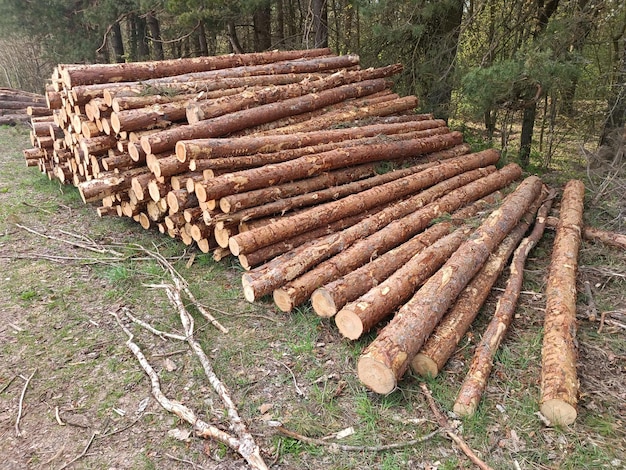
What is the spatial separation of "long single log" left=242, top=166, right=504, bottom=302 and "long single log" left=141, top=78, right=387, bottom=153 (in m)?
2.18

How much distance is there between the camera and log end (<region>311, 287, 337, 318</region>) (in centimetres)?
404

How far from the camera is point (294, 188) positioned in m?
5.64

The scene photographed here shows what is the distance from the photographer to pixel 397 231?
504 centimetres

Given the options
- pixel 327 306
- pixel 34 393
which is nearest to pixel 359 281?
pixel 327 306

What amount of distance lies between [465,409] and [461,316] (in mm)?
950

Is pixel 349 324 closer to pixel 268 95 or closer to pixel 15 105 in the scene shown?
pixel 268 95

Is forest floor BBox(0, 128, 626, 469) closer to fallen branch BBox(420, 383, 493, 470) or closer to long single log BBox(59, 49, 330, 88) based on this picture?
fallen branch BBox(420, 383, 493, 470)

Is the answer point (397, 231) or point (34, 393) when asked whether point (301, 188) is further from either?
point (34, 393)

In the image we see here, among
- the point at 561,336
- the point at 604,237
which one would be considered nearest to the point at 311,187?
the point at 561,336

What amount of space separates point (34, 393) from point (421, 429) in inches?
121

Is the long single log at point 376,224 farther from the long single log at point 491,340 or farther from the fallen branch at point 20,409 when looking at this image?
the fallen branch at point 20,409

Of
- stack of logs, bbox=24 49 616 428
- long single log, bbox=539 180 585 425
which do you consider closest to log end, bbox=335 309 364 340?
stack of logs, bbox=24 49 616 428

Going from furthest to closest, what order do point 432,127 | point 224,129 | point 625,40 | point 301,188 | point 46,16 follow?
point 46,16, point 432,127, point 625,40, point 224,129, point 301,188

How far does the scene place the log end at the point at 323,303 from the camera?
4.04 m
